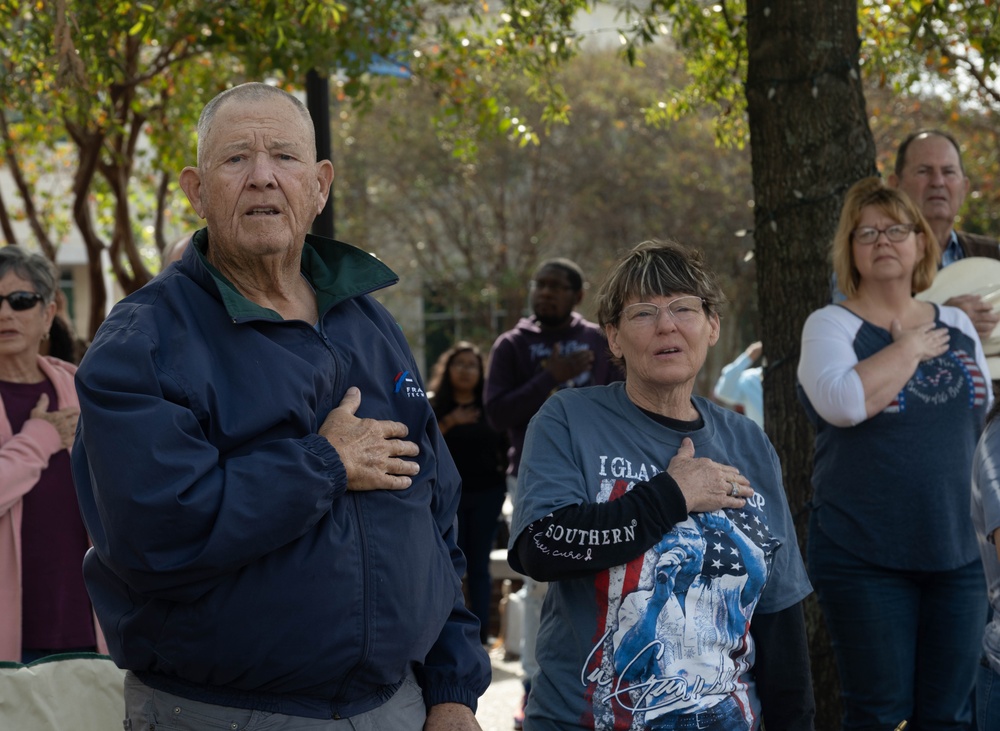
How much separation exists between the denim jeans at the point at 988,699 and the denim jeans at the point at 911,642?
0.83 m

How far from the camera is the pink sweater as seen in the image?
3639mm

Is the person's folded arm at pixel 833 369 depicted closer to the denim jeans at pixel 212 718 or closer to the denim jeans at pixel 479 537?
the denim jeans at pixel 212 718

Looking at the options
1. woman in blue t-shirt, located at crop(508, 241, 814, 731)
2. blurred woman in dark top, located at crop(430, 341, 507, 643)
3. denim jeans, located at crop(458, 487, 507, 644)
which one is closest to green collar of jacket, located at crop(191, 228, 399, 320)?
woman in blue t-shirt, located at crop(508, 241, 814, 731)

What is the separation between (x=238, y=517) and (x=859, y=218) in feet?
9.08

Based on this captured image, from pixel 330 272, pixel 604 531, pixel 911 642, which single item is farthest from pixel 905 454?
pixel 330 272

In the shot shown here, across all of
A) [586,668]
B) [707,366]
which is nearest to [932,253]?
[586,668]

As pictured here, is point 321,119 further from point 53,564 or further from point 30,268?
point 53,564

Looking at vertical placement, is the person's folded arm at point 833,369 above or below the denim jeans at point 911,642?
above

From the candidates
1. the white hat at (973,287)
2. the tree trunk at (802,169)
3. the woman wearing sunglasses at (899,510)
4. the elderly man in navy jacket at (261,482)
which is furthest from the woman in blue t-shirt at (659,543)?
the tree trunk at (802,169)

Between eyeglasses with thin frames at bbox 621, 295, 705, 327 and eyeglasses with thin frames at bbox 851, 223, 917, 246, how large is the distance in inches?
53.2

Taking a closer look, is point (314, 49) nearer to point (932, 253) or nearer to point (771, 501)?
point (932, 253)

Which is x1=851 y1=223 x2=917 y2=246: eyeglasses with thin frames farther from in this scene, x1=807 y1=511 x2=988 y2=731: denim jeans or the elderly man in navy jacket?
the elderly man in navy jacket

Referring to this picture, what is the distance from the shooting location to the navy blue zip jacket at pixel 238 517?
2.13 meters

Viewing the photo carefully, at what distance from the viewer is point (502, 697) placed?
22.3 ft
